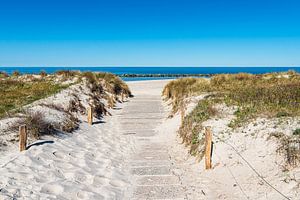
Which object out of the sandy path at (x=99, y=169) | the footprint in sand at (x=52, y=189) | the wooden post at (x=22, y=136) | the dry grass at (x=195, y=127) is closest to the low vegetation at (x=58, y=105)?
the sandy path at (x=99, y=169)

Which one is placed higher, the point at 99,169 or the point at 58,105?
the point at 58,105

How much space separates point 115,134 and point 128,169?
4.83m

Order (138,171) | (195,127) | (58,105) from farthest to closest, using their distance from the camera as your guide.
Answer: (58,105) → (195,127) → (138,171)

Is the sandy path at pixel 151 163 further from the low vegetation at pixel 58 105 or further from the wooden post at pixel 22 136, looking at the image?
the wooden post at pixel 22 136

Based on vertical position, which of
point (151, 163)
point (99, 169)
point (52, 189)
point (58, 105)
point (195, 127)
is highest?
point (58, 105)

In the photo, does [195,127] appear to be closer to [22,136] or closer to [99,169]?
[99,169]

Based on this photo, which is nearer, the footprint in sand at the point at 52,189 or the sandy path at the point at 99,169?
the footprint in sand at the point at 52,189

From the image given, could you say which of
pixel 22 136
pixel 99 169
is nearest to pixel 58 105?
pixel 22 136

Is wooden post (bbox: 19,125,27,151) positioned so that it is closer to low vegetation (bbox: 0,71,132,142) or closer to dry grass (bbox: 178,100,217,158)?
low vegetation (bbox: 0,71,132,142)

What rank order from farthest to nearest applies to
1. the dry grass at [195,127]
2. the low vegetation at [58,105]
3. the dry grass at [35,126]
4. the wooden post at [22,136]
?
the low vegetation at [58,105] → the dry grass at [195,127] → the dry grass at [35,126] → the wooden post at [22,136]

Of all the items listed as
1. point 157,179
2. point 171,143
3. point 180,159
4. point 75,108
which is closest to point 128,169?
point 157,179

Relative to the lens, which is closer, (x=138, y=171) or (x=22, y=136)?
(x=22, y=136)

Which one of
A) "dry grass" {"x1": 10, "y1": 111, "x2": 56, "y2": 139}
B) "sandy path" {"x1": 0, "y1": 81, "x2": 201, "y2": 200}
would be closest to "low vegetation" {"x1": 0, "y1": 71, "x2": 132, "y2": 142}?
"dry grass" {"x1": 10, "y1": 111, "x2": 56, "y2": 139}

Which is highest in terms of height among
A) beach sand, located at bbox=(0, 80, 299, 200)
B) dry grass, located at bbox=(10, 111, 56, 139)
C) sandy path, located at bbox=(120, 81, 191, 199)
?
dry grass, located at bbox=(10, 111, 56, 139)
